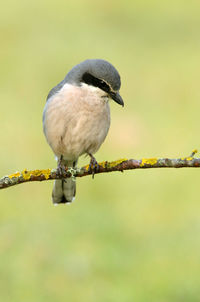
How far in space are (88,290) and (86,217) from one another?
1.93m

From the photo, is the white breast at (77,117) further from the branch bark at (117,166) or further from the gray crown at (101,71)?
the branch bark at (117,166)

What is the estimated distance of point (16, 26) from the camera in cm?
1981

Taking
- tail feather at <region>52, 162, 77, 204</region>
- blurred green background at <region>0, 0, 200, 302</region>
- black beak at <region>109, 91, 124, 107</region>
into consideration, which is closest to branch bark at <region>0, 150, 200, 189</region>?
black beak at <region>109, 91, 124, 107</region>

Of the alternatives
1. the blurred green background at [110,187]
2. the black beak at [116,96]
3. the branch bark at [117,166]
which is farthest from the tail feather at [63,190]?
the branch bark at [117,166]

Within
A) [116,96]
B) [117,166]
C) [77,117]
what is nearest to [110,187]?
[77,117]

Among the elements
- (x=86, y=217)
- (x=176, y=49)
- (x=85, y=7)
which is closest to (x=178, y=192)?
(x=86, y=217)

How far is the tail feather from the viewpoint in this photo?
7.60 metres

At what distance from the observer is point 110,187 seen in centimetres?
1132

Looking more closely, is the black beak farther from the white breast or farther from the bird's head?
the white breast

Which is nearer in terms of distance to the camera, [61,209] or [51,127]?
[51,127]

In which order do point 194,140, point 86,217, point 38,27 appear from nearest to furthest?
point 86,217, point 194,140, point 38,27

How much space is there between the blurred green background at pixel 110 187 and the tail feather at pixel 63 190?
1447mm

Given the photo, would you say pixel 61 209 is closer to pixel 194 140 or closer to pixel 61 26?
pixel 194 140

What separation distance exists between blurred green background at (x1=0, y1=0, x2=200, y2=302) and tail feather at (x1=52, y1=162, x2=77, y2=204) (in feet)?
4.75
